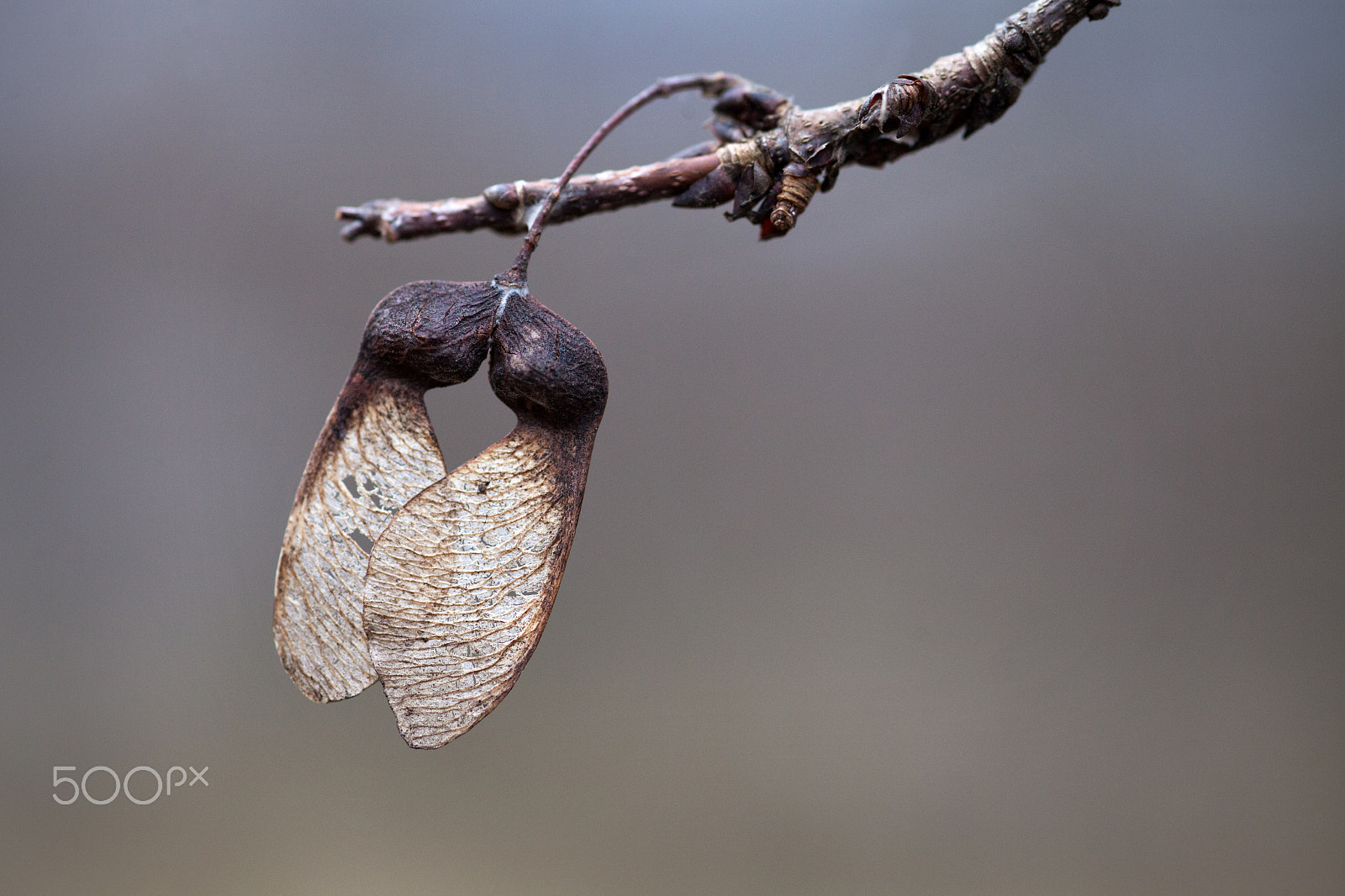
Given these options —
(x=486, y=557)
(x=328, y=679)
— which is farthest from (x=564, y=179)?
(x=328, y=679)

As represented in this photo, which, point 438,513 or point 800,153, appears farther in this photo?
point 800,153

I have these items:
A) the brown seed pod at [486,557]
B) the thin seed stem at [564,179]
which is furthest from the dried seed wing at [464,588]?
the thin seed stem at [564,179]

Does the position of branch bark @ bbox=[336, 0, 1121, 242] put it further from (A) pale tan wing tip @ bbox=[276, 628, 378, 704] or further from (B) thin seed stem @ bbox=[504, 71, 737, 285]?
(A) pale tan wing tip @ bbox=[276, 628, 378, 704]

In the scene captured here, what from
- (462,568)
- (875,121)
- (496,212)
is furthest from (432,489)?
(875,121)

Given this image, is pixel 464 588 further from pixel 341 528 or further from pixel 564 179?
pixel 564 179

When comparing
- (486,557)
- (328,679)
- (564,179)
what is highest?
(564,179)

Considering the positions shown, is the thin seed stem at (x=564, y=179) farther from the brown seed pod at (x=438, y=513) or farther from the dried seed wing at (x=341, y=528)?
the dried seed wing at (x=341, y=528)
